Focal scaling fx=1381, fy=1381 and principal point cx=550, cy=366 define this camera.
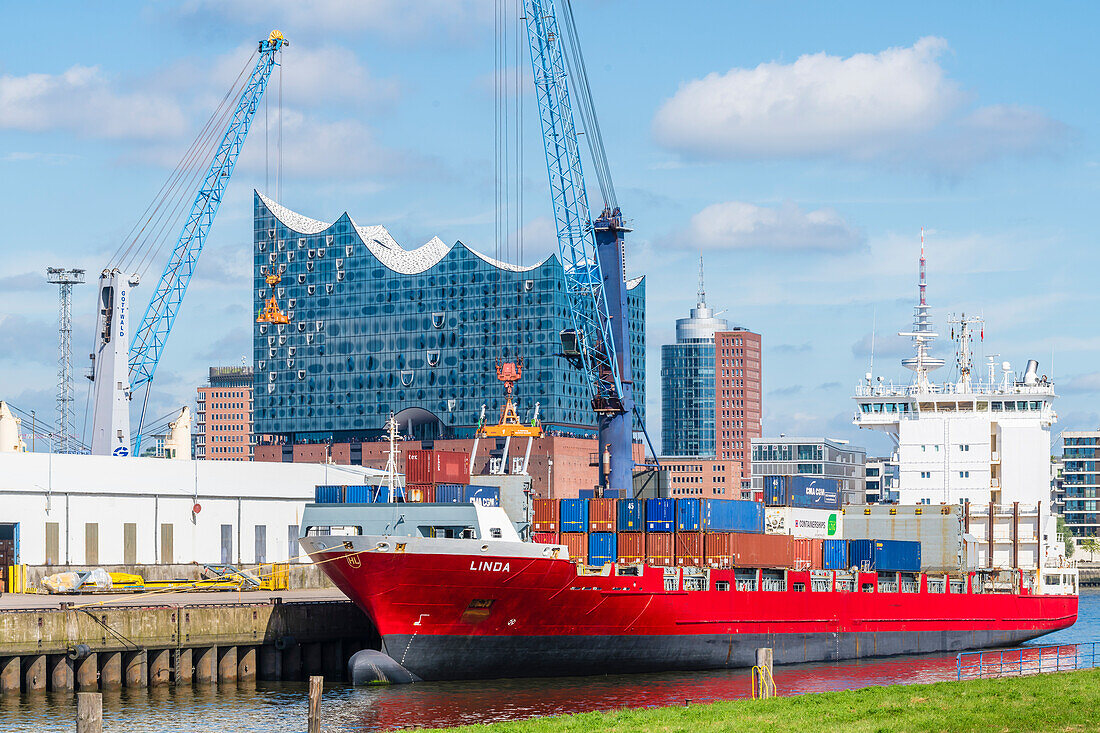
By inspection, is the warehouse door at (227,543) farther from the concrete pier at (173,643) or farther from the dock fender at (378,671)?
the dock fender at (378,671)

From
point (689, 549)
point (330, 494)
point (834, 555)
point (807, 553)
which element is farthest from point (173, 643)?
point (834, 555)

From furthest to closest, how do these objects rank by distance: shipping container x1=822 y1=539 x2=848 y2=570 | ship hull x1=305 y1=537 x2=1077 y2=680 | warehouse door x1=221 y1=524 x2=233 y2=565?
warehouse door x1=221 y1=524 x2=233 y2=565, shipping container x1=822 y1=539 x2=848 y2=570, ship hull x1=305 y1=537 x2=1077 y2=680

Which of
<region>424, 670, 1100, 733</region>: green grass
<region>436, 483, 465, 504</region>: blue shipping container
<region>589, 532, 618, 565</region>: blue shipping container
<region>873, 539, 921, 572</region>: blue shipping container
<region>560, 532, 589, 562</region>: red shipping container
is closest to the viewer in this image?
<region>424, 670, 1100, 733</region>: green grass

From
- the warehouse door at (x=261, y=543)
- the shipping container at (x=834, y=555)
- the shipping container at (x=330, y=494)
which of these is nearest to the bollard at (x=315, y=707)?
the shipping container at (x=330, y=494)

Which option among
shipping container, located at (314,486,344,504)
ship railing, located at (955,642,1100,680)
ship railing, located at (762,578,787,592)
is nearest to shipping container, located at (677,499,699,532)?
ship railing, located at (762,578,787,592)

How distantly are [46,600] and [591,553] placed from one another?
21112 millimetres

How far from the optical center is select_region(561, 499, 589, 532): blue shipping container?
183 feet

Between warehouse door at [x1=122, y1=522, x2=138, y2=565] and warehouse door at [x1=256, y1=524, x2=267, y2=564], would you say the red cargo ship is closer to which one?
warehouse door at [x1=122, y1=522, x2=138, y2=565]

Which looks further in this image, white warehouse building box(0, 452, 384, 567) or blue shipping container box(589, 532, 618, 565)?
white warehouse building box(0, 452, 384, 567)

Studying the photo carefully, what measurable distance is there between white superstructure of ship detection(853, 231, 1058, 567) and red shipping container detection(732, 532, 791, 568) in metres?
26.2

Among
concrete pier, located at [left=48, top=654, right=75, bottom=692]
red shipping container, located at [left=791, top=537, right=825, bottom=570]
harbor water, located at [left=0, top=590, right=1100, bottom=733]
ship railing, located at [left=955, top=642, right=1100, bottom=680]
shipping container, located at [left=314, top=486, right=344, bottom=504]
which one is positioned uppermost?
shipping container, located at [left=314, top=486, right=344, bottom=504]

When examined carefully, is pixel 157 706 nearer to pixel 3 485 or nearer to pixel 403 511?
pixel 403 511

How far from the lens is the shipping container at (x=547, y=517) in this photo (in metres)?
55.8

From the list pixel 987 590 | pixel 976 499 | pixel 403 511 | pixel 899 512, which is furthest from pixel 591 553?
pixel 976 499
